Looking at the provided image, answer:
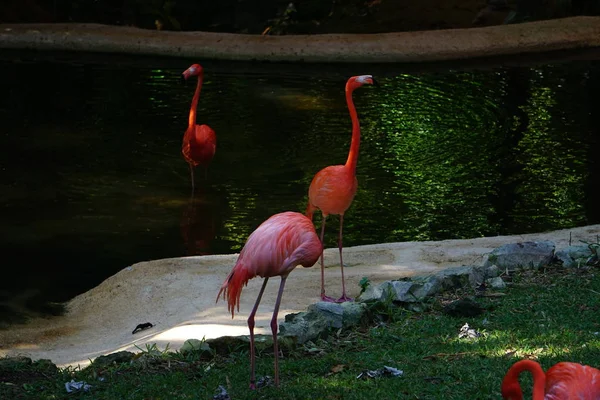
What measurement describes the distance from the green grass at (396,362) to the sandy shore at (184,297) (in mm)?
698

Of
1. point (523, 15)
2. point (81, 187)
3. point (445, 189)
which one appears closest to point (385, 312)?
point (445, 189)

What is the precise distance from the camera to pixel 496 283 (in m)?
5.86

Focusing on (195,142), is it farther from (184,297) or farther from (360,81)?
(360,81)

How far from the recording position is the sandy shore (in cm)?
596

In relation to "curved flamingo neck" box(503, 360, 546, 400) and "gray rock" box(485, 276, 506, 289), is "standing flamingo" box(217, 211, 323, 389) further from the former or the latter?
"gray rock" box(485, 276, 506, 289)

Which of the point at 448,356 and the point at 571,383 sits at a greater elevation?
the point at 571,383

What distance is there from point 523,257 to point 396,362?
1907mm

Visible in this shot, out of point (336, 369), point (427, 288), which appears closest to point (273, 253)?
point (336, 369)

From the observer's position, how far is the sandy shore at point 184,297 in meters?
5.96

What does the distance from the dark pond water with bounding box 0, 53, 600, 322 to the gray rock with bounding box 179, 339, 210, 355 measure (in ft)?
8.58

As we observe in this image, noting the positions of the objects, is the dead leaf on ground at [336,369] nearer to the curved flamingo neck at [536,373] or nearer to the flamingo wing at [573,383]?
the flamingo wing at [573,383]

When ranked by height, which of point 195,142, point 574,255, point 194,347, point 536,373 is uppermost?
point 195,142

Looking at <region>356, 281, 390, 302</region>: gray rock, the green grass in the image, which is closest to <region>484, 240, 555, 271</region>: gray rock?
the green grass

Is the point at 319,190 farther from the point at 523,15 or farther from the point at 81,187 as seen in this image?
the point at 523,15
